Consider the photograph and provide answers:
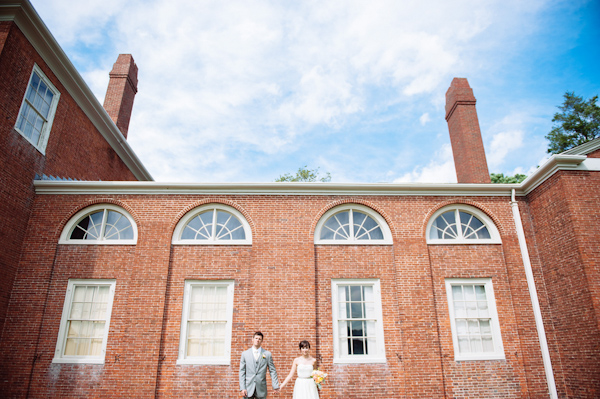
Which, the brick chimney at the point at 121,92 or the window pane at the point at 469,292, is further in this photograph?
the brick chimney at the point at 121,92

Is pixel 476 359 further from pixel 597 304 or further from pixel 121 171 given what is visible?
pixel 121 171

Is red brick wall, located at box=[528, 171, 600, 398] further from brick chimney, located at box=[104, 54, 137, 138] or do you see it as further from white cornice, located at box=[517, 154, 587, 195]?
brick chimney, located at box=[104, 54, 137, 138]

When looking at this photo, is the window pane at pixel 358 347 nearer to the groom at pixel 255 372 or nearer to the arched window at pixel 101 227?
the groom at pixel 255 372

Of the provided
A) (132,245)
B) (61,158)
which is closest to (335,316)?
(132,245)

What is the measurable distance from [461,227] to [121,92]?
14010 mm

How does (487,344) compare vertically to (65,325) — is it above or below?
below

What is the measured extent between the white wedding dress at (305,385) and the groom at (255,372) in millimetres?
416

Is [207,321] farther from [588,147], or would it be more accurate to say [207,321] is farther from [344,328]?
[588,147]

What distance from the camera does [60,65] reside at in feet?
34.6

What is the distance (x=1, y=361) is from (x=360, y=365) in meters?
7.97

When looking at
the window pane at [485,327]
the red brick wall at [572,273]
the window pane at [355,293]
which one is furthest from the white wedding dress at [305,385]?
the red brick wall at [572,273]

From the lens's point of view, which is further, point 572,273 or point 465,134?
point 465,134

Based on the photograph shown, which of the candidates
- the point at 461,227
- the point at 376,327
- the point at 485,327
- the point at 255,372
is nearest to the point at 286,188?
the point at 376,327

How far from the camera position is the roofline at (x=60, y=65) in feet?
29.3
